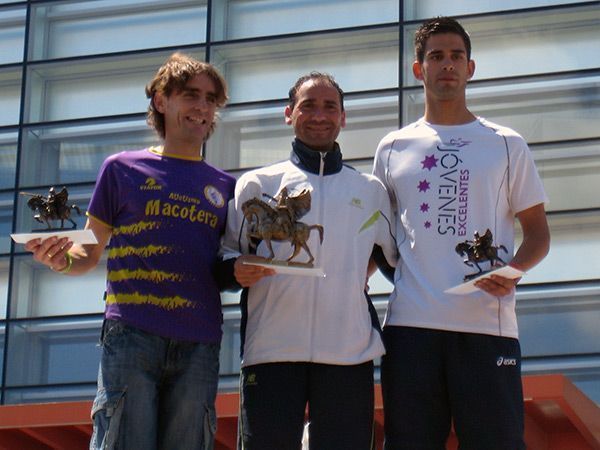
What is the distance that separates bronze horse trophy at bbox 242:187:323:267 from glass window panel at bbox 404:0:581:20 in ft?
27.8

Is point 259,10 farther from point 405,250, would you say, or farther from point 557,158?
→ point 405,250

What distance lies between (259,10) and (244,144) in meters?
1.49

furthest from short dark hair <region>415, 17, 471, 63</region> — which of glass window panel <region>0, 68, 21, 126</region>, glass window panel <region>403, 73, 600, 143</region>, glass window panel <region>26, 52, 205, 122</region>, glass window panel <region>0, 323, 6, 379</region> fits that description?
glass window panel <region>0, 68, 21, 126</region>

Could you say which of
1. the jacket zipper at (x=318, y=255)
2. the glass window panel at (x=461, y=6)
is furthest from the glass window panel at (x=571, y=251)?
the jacket zipper at (x=318, y=255)

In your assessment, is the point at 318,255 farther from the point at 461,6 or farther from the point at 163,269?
the point at 461,6

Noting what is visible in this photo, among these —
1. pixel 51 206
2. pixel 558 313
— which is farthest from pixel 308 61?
pixel 51 206

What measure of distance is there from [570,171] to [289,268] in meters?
8.23

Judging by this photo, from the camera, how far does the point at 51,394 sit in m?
13.0

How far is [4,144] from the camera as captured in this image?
14.2 meters

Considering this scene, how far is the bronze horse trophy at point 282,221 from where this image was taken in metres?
4.80

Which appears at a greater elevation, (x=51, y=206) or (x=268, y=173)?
(x=268, y=173)

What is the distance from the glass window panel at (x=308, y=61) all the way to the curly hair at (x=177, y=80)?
7.76 meters

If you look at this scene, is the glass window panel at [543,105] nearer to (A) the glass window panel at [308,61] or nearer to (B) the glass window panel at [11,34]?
(A) the glass window panel at [308,61]

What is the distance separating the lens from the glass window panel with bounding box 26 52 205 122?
45.7ft
